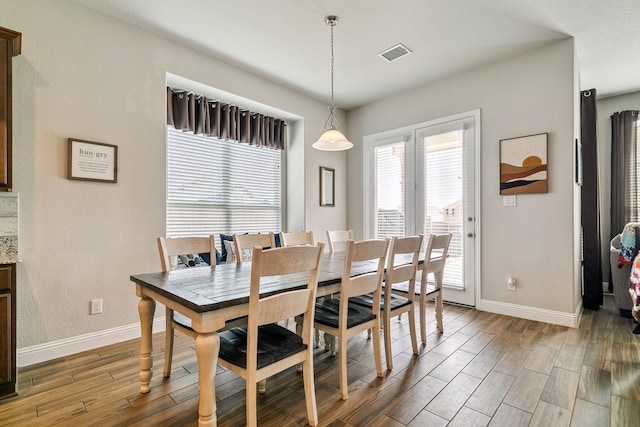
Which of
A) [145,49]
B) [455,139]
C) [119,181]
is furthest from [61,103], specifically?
[455,139]

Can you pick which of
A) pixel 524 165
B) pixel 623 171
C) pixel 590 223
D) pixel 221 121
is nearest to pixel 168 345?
pixel 221 121

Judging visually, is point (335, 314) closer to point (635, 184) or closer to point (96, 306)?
point (96, 306)

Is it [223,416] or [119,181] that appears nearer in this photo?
Answer: [223,416]

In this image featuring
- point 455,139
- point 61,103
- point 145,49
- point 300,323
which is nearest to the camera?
point 300,323

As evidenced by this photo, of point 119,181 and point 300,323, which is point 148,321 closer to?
point 300,323

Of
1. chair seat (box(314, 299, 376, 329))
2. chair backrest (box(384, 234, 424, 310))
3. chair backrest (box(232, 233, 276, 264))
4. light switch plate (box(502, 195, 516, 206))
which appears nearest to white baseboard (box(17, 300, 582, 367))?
light switch plate (box(502, 195, 516, 206))

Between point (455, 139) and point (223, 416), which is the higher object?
point (455, 139)

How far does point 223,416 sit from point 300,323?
0.71 m

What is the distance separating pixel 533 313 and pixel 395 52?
303cm

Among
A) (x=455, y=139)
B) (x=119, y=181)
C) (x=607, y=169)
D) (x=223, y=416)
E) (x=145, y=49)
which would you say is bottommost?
(x=223, y=416)

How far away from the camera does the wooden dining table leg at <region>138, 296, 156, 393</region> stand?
1844 millimetres

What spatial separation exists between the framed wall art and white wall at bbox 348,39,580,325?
62mm

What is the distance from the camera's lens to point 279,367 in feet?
4.92

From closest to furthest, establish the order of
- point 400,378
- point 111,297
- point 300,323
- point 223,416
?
point 223,416, point 400,378, point 300,323, point 111,297
